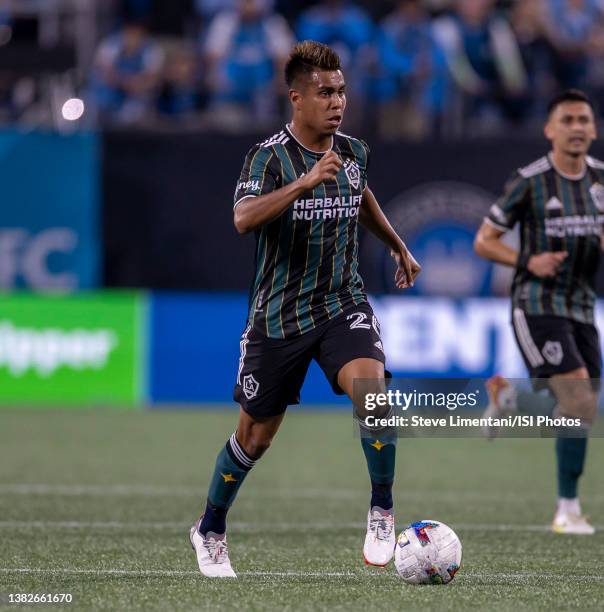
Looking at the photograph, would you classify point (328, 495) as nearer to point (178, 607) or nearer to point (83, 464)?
point (83, 464)

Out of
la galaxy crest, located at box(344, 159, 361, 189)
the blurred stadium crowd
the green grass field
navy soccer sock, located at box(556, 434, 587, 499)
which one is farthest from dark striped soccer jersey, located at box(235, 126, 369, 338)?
the blurred stadium crowd

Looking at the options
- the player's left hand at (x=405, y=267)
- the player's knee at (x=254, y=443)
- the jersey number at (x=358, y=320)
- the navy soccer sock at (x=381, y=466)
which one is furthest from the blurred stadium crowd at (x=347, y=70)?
the navy soccer sock at (x=381, y=466)

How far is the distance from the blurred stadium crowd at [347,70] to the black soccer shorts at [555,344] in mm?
7181

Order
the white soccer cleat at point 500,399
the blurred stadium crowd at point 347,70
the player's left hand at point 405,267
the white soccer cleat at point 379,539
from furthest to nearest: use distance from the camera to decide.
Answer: the blurred stadium crowd at point 347,70, the white soccer cleat at point 500,399, the player's left hand at point 405,267, the white soccer cleat at point 379,539

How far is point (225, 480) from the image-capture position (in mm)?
5988

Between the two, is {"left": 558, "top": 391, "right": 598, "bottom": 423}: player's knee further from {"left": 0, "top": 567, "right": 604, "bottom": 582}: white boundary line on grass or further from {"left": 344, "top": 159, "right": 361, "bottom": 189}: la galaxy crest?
{"left": 344, "top": 159, "right": 361, "bottom": 189}: la galaxy crest

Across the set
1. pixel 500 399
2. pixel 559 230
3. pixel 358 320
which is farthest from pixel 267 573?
pixel 559 230

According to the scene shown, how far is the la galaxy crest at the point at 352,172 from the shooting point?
19.7 ft

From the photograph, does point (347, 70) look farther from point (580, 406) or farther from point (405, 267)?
point (405, 267)

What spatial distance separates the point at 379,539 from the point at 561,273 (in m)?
2.67

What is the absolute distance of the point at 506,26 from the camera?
15125 mm

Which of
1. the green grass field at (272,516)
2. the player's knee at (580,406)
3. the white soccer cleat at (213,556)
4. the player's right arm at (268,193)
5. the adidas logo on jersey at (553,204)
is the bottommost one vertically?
the green grass field at (272,516)

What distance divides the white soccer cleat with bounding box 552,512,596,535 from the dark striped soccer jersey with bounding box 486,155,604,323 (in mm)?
1089

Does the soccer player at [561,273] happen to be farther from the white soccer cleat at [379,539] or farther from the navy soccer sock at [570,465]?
the white soccer cleat at [379,539]
